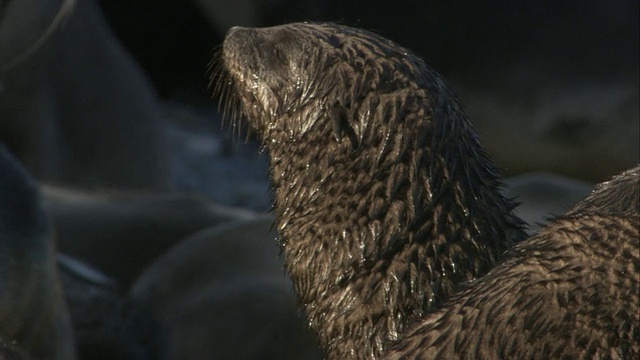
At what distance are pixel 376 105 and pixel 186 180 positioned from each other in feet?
24.7

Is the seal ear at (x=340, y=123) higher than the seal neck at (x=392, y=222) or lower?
higher

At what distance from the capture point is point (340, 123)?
12.0 feet

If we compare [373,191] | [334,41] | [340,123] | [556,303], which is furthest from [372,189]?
[556,303]

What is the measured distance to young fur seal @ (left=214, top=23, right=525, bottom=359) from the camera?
351 cm

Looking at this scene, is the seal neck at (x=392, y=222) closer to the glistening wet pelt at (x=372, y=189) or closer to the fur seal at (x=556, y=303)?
the glistening wet pelt at (x=372, y=189)

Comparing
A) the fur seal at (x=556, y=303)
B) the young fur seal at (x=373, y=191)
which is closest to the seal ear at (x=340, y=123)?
the young fur seal at (x=373, y=191)

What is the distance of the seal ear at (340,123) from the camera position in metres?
3.63

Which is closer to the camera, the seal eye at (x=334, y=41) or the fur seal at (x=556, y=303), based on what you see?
the fur seal at (x=556, y=303)

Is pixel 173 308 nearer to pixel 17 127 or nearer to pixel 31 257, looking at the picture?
pixel 31 257

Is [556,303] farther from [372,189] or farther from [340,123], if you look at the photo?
[340,123]

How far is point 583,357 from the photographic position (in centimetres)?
266

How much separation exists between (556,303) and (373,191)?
0.93 metres

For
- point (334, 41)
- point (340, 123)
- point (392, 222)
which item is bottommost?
point (392, 222)

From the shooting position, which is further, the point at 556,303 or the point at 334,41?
the point at 334,41
